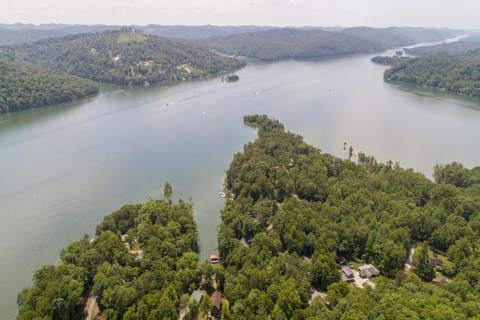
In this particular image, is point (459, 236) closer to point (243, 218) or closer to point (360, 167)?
point (360, 167)

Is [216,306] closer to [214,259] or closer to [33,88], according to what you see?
[214,259]

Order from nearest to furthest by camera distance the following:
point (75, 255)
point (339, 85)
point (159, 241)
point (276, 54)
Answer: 1. point (75, 255)
2. point (159, 241)
3. point (339, 85)
4. point (276, 54)

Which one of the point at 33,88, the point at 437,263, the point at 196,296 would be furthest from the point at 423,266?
the point at 33,88

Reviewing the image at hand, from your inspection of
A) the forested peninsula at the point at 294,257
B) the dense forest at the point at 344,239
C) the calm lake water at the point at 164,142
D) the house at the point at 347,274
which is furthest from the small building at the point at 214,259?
the house at the point at 347,274

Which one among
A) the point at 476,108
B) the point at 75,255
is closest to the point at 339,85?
the point at 476,108

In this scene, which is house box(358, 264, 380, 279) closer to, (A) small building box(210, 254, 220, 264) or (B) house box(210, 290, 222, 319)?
(B) house box(210, 290, 222, 319)
